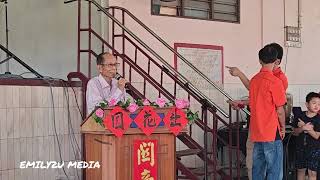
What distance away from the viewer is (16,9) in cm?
763

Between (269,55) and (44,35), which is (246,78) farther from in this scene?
(44,35)

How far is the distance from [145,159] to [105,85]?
876 mm

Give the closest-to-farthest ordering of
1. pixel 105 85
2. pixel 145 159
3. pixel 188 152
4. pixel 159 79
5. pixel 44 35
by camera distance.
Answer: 1. pixel 145 159
2. pixel 105 85
3. pixel 188 152
4. pixel 159 79
5. pixel 44 35

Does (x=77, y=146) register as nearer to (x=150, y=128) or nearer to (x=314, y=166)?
(x=150, y=128)

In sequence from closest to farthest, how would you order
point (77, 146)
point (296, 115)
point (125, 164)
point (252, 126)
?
1. point (125, 164)
2. point (252, 126)
3. point (77, 146)
4. point (296, 115)

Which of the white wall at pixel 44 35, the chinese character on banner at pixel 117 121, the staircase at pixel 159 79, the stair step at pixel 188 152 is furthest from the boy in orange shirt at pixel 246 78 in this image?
the white wall at pixel 44 35

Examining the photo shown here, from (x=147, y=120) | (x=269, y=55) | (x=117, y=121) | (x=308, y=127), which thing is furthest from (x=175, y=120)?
(x=308, y=127)

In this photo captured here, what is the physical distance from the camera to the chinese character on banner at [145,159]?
4.49 m

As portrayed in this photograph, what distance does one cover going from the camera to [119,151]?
4414 millimetres

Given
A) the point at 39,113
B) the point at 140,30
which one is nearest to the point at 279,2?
the point at 140,30

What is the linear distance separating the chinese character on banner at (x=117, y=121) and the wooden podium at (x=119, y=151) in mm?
38

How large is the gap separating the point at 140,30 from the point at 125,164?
3308mm

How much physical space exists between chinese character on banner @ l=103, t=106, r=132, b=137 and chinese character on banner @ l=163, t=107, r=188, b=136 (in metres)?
0.36

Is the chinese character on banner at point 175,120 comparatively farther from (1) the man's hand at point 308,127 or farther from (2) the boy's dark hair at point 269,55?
(1) the man's hand at point 308,127
